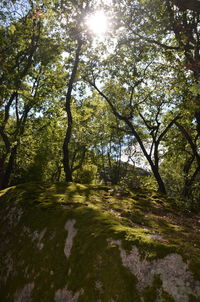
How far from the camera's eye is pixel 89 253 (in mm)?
3953

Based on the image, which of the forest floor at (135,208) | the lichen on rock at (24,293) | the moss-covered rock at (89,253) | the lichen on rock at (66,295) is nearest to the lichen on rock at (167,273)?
the moss-covered rock at (89,253)

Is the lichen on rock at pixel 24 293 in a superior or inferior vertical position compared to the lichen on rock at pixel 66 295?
inferior

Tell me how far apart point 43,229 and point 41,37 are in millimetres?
16330

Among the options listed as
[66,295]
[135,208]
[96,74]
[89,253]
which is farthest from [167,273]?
[96,74]

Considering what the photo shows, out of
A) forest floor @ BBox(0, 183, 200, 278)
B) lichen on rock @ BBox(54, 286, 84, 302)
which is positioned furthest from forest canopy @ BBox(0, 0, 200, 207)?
lichen on rock @ BBox(54, 286, 84, 302)

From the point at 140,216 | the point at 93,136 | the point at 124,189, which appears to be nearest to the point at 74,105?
the point at 93,136

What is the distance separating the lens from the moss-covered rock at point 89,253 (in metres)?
3.17

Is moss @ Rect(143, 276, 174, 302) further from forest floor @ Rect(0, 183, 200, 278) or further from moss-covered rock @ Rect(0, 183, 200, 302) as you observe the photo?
forest floor @ Rect(0, 183, 200, 278)

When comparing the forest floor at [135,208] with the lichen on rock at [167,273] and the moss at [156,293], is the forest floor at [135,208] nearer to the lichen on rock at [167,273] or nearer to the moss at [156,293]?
the lichen on rock at [167,273]

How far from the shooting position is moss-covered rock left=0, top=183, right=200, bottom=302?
A: 3.17 m

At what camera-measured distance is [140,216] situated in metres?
6.00

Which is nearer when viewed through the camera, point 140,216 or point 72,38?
point 140,216

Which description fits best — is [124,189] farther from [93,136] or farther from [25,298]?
[93,136]

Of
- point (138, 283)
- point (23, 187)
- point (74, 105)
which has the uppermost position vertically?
point (74, 105)
